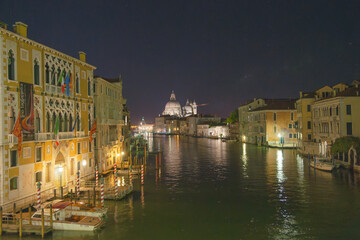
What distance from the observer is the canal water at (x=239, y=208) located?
55.2 ft

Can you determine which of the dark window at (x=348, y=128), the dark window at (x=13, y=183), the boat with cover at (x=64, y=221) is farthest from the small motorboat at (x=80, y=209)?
the dark window at (x=348, y=128)

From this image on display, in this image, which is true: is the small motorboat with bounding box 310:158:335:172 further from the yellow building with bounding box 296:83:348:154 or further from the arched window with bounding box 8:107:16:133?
the arched window with bounding box 8:107:16:133

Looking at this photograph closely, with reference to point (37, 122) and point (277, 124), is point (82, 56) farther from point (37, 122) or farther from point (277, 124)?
point (277, 124)

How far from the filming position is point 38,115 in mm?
21734

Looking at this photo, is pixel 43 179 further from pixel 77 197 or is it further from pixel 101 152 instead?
pixel 101 152

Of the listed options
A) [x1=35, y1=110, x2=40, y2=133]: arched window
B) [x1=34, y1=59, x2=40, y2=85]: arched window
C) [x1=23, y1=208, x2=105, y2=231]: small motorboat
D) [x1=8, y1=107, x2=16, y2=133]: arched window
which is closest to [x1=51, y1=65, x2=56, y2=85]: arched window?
[x1=34, y1=59, x2=40, y2=85]: arched window

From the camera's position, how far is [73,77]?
87.1 ft

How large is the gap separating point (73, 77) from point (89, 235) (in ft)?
48.2

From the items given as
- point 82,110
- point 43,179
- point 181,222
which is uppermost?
point 82,110

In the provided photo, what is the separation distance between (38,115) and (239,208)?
15401 mm

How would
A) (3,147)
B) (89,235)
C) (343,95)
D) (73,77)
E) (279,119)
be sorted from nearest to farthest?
(89,235)
(3,147)
(73,77)
(343,95)
(279,119)

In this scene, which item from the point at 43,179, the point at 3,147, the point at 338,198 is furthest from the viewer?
the point at 338,198

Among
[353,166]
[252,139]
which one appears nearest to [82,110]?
[353,166]

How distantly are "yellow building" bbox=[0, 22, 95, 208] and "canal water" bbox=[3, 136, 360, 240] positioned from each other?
505cm
